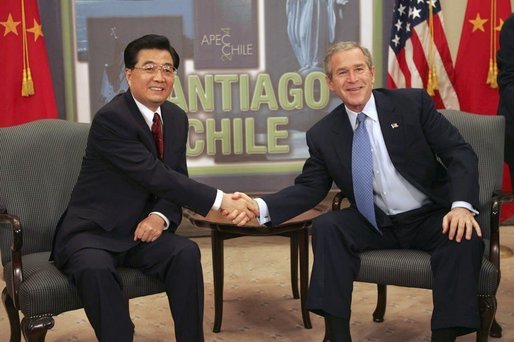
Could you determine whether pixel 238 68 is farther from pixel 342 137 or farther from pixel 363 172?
pixel 363 172

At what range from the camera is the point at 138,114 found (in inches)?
127

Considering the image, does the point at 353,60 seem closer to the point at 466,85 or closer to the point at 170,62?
the point at 170,62

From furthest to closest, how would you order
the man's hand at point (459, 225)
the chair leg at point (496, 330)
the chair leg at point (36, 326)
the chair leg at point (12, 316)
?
1. the chair leg at point (496, 330)
2. the chair leg at point (12, 316)
3. the man's hand at point (459, 225)
4. the chair leg at point (36, 326)

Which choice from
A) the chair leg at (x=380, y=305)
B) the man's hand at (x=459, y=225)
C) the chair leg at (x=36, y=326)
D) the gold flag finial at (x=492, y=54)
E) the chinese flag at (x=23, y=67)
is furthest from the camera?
the gold flag finial at (x=492, y=54)

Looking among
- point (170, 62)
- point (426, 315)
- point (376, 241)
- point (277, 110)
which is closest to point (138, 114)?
point (170, 62)

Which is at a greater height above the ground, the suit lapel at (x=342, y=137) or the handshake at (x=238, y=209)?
the suit lapel at (x=342, y=137)

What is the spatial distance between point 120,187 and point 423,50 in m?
2.70

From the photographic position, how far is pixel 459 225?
2939 mm

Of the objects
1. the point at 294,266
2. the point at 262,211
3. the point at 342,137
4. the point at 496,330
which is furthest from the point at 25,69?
the point at 496,330

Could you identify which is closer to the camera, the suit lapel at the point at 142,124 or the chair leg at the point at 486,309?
the chair leg at the point at 486,309

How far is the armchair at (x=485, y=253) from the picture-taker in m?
2.97

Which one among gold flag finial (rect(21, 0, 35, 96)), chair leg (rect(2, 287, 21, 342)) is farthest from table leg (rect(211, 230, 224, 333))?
gold flag finial (rect(21, 0, 35, 96))

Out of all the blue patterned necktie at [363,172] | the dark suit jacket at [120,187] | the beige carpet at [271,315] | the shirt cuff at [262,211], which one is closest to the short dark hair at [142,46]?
the dark suit jacket at [120,187]

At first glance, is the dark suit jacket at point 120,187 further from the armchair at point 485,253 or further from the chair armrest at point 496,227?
the chair armrest at point 496,227
